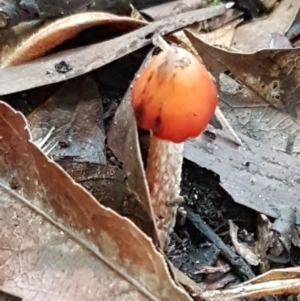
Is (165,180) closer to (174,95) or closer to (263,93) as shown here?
(174,95)

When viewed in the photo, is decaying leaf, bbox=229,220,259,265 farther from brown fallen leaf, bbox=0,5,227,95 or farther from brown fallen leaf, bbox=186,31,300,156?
brown fallen leaf, bbox=0,5,227,95

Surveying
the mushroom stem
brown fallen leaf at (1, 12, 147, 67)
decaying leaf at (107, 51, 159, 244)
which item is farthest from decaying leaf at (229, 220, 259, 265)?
brown fallen leaf at (1, 12, 147, 67)

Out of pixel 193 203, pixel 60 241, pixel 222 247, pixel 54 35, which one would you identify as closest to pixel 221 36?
pixel 54 35

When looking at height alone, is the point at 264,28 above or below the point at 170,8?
below

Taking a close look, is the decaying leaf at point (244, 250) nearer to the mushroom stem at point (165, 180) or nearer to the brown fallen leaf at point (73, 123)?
the mushroom stem at point (165, 180)

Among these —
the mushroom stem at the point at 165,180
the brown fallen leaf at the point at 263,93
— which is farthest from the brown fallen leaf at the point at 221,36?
the mushroom stem at the point at 165,180

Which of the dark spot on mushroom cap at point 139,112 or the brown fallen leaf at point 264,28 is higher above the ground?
the dark spot on mushroom cap at point 139,112

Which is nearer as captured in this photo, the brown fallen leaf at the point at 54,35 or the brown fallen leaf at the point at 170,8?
the brown fallen leaf at the point at 54,35
